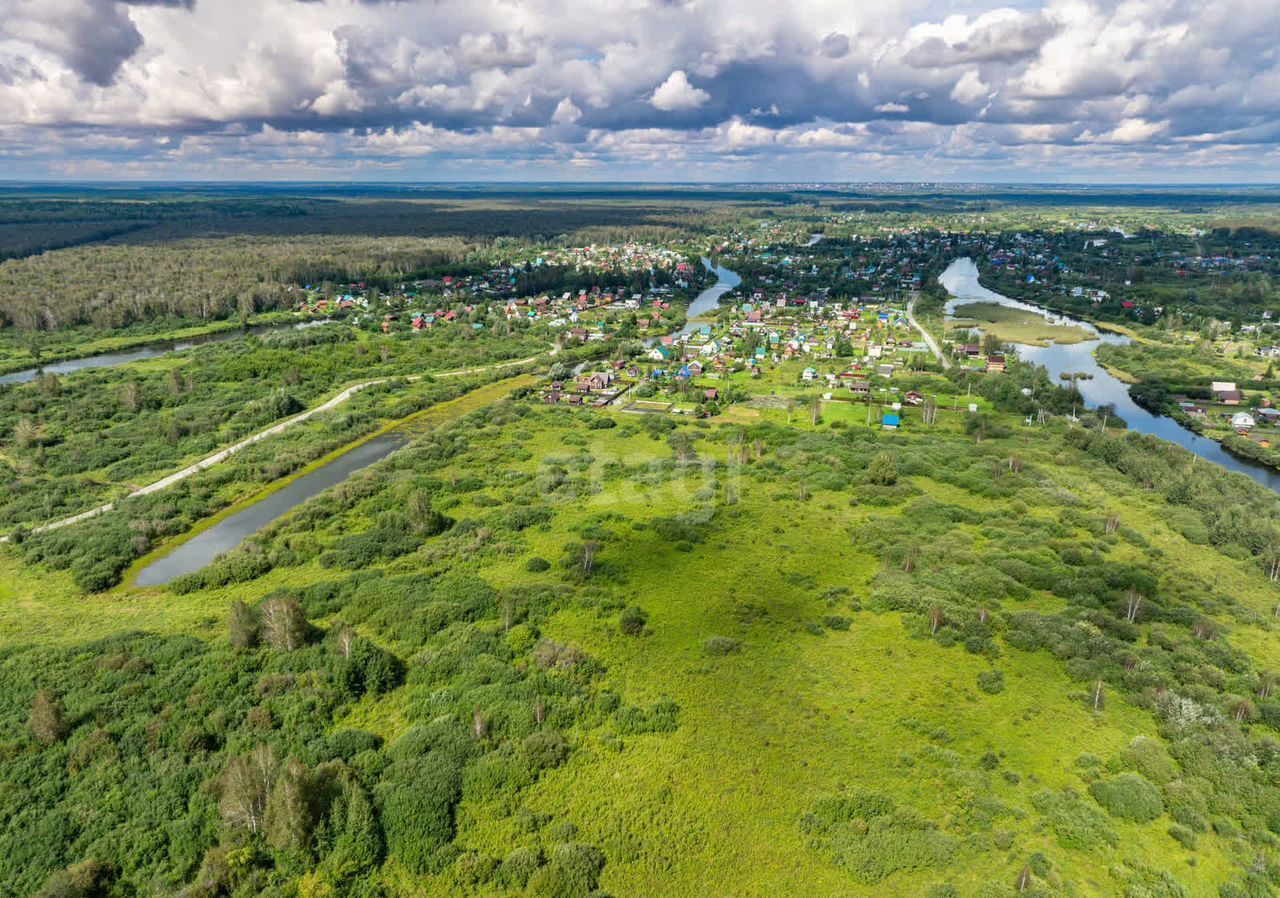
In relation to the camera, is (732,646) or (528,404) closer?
(732,646)

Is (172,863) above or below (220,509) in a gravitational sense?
above

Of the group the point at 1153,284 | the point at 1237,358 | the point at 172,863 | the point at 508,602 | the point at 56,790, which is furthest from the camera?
the point at 1153,284

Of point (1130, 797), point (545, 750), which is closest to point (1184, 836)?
point (1130, 797)

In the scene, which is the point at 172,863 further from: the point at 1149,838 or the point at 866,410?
the point at 866,410

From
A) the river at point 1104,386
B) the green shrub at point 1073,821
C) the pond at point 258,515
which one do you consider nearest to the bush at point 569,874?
the green shrub at point 1073,821

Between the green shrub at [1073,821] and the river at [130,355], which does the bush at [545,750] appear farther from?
the river at [130,355]

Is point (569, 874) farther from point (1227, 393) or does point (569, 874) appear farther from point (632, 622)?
point (1227, 393)

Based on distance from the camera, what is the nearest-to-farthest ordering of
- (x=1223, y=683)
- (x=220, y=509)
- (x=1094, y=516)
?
(x=1223, y=683) → (x=1094, y=516) → (x=220, y=509)

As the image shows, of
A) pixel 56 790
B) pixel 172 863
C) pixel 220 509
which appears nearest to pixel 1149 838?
pixel 172 863
